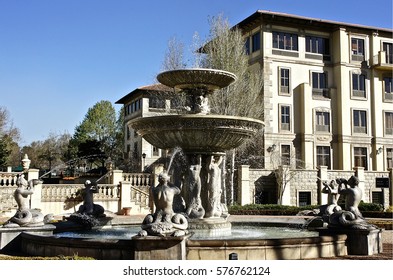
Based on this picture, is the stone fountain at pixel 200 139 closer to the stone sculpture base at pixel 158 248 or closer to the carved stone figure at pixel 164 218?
the carved stone figure at pixel 164 218

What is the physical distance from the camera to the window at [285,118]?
36.8 meters

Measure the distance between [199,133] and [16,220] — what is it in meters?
4.81

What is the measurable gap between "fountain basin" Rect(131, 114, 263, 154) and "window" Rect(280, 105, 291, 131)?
81.2ft

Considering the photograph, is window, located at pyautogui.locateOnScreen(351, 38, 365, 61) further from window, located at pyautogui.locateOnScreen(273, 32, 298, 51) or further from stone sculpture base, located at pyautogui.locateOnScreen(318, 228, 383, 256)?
stone sculpture base, located at pyautogui.locateOnScreen(318, 228, 383, 256)

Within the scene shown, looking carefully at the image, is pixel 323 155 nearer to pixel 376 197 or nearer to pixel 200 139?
pixel 376 197

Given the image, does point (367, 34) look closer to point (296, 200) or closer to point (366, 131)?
point (366, 131)

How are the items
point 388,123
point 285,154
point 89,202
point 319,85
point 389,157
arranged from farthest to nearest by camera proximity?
1. point 388,123
2. point 389,157
3. point 319,85
4. point 285,154
5. point 89,202

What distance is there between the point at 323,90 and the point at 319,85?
0.53m

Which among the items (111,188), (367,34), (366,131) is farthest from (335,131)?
(111,188)

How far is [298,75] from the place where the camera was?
3766 centimetres

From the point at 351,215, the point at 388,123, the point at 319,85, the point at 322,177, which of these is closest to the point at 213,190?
the point at 351,215

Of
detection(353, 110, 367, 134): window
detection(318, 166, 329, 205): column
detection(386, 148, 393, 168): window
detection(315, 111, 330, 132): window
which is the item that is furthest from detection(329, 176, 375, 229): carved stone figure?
detection(386, 148, 393, 168): window

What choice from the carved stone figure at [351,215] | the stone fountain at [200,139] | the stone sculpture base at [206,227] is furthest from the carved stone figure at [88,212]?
the carved stone figure at [351,215]

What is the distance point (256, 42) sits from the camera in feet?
123
